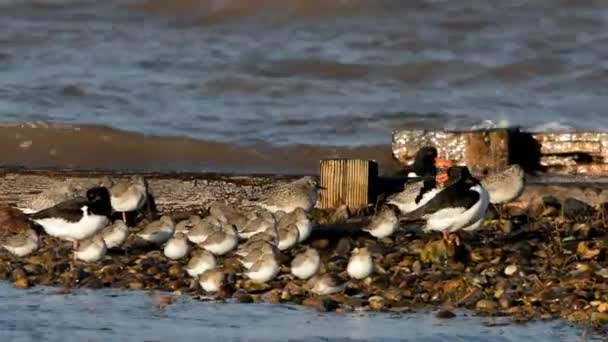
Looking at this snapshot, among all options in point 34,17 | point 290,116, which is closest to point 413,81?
point 290,116

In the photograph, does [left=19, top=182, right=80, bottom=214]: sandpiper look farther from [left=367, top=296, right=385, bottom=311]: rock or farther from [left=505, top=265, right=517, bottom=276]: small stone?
[left=505, top=265, right=517, bottom=276]: small stone

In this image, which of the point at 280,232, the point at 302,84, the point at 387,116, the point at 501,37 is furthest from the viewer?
the point at 501,37

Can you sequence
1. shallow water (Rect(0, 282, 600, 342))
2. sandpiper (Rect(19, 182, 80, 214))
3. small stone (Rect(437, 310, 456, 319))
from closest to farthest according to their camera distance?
shallow water (Rect(0, 282, 600, 342))
small stone (Rect(437, 310, 456, 319))
sandpiper (Rect(19, 182, 80, 214))

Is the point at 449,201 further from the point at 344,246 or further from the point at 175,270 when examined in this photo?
the point at 175,270

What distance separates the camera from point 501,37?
22.4m

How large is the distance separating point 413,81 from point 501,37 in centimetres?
308

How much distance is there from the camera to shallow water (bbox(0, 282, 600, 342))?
26.2 ft

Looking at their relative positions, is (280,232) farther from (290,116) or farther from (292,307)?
(290,116)

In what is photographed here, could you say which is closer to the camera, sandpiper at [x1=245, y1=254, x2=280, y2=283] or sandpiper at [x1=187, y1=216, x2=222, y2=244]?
sandpiper at [x1=245, y1=254, x2=280, y2=283]

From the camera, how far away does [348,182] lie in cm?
1178

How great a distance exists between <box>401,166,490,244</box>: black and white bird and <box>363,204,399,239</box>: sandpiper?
0.75 feet

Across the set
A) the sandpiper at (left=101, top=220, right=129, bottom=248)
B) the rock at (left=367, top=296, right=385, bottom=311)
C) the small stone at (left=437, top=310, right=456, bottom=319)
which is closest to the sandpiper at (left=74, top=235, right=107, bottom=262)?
the sandpiper at (left=101, top=220, right=129, bottom=248)

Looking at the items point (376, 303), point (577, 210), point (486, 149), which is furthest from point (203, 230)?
point (486, 149)

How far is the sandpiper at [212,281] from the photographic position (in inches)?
363
